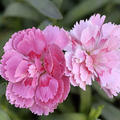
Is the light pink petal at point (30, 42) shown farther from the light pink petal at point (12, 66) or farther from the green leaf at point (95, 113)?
the green leaf at point (95, 113)

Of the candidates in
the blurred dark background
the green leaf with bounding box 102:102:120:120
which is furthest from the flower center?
the green leaf with bounding box 102:102:120:120

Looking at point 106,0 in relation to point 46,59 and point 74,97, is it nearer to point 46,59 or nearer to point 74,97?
point 74,97

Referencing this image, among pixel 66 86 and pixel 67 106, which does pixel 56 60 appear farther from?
pixel 67 106

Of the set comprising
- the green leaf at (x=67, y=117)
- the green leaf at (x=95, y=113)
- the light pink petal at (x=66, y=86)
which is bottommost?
the green leaf at (x=95, y=113)

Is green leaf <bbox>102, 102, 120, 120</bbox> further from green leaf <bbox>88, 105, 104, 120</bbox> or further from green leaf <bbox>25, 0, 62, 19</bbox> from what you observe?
green leaf <bbox>25, 0, 62, 19</bbox>

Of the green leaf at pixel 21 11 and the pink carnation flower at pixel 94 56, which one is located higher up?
the green leaf at pixel 21 11

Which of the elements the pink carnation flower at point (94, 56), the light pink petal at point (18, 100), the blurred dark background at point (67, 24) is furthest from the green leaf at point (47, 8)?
the light pink petal at point (18, 100)
